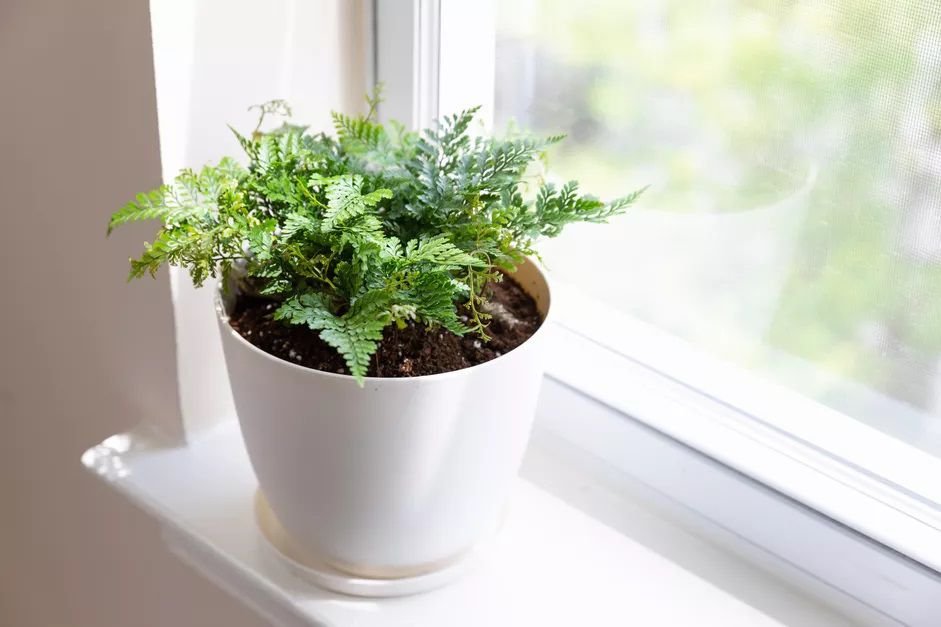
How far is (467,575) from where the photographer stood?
71 cm

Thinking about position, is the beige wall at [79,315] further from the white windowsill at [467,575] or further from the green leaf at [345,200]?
the green leaf at [345,200]

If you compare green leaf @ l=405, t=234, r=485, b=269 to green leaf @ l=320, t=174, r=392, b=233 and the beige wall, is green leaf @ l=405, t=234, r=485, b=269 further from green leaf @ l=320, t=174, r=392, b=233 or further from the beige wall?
Answer: the beige wall

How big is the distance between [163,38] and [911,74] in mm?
506

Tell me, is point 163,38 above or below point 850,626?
above

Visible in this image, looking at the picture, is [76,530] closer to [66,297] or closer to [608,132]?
[66,297]

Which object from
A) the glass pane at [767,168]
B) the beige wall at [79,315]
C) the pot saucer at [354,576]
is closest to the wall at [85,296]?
the beige wall at [79,315]

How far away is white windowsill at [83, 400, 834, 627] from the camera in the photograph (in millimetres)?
684

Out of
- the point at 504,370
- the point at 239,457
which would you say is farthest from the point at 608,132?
the point at 239,457

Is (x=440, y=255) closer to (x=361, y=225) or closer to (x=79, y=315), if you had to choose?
(x=361, y=225)

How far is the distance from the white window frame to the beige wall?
0.78 ft

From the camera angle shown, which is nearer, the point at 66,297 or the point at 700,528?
the point at 700,528

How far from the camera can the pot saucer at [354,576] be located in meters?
0.68

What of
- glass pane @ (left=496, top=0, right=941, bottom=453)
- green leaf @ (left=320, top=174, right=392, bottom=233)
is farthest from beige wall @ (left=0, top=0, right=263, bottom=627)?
glass pane @ (left=496, top=0, right=941, bottom=453)

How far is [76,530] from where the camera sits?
1021mm
